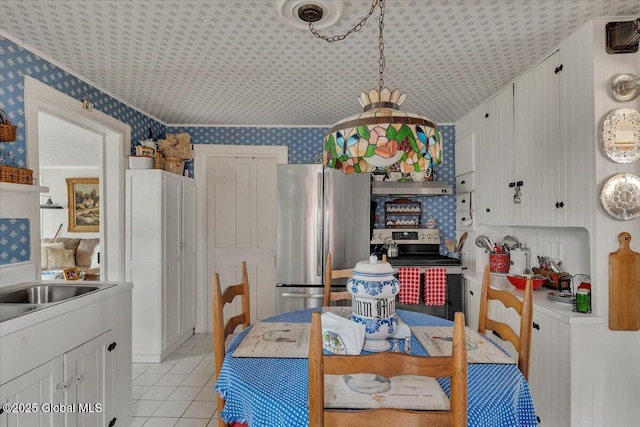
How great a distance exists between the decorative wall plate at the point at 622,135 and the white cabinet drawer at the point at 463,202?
179cm

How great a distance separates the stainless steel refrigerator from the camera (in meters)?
3.44

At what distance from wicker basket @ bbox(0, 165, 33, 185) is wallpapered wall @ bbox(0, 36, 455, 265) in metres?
0.14

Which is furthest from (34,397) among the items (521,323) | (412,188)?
(412,188)

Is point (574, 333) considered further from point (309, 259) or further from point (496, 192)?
point (309, 259)

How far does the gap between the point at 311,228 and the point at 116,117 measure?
2012 millimetres

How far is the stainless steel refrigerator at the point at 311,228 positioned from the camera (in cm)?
344

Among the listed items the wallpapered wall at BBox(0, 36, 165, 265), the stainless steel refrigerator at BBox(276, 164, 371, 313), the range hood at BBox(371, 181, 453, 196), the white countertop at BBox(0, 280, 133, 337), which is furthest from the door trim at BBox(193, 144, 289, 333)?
the white countertop at BBox(0, 280, 133, 337)

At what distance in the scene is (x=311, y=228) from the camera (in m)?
3.44

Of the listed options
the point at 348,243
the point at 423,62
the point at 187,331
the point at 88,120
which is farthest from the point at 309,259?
the point at 88,120

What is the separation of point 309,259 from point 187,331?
1.61 meters

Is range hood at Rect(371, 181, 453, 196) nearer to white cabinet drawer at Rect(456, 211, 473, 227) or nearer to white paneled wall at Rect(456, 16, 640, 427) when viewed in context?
white cabinet drawer at Rect(456, 211, 473, 227)

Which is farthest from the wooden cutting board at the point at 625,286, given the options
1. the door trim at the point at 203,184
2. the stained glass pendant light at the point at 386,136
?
the door trim at the point at 203,184

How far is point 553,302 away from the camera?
7.27 ft

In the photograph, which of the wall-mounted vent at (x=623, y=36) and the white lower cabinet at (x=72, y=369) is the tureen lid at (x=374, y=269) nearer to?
the white lower cabinet at (x=72, y=369)
